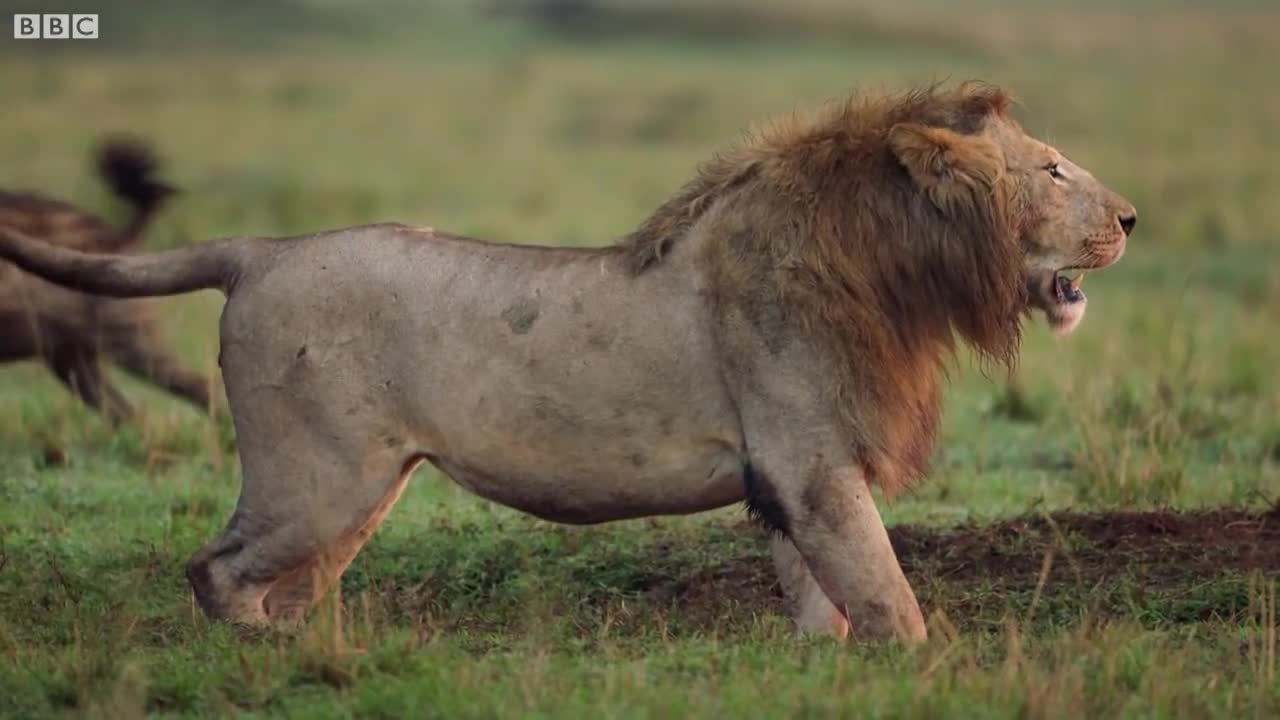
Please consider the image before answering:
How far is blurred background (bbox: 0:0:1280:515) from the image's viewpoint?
369 inches

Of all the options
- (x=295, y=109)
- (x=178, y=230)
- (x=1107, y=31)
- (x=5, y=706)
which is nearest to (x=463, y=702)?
(x=5, y=706)

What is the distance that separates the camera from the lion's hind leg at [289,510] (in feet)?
19.0

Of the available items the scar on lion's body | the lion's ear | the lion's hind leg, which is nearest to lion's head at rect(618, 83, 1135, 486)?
the lion's ear

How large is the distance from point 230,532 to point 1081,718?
2471 millimetres

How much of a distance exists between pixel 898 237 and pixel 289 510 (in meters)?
1.82

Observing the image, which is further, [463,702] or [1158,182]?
[1158,182]

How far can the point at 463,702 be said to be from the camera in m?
4.79

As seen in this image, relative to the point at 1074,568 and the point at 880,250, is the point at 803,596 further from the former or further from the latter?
the point at 880,250

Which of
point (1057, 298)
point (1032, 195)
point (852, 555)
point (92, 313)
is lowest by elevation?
point (92, 313)

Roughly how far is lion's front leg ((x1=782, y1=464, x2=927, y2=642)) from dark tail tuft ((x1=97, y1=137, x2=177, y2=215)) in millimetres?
4974

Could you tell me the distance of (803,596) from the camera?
6.01 meters

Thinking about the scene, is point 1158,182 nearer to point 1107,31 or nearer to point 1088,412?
point 1088,412

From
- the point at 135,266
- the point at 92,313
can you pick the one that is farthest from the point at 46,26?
the point at 135,266

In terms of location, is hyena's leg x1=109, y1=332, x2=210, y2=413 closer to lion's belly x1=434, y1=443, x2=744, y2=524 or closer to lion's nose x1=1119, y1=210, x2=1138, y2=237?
lion's belly x1=434, y1=443, x2=744, y2=524
